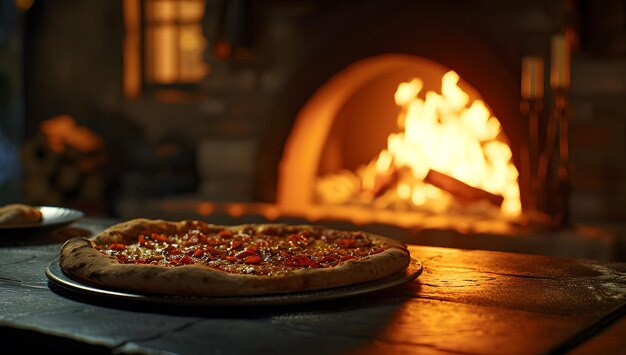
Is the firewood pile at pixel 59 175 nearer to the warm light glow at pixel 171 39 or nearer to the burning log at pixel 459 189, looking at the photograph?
the warm light glow at pixel 171 39

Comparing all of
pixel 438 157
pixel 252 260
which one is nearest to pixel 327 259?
pixel 252 260

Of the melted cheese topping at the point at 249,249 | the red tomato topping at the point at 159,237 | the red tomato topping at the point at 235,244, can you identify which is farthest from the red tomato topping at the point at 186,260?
the red tomato topping at the point at 159,237

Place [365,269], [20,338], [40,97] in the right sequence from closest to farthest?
[20,338] < [365,269] < [40,97]

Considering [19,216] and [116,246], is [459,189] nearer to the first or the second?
[19,216]

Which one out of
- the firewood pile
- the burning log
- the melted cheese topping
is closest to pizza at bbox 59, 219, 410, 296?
the melted cheese topping

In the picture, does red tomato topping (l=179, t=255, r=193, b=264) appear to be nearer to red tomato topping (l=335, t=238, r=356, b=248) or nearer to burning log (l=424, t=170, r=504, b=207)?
red tomato topping (l=335, t=238, r=356, b=248)

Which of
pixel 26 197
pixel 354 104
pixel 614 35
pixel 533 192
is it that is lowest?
pixel 26 197

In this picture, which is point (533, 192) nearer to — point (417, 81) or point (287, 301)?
point (417, 81)

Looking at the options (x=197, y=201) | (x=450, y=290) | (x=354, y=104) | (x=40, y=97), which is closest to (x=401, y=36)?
(x=354, y=104)
